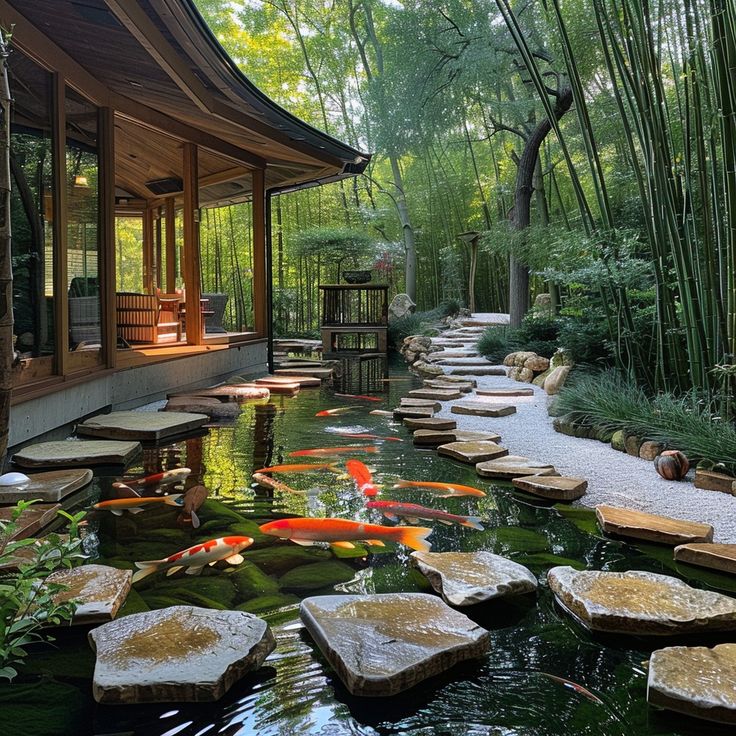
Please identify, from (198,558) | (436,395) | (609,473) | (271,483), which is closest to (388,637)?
(198,558)

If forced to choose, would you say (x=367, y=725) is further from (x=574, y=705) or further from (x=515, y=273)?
(x=515, y=273)

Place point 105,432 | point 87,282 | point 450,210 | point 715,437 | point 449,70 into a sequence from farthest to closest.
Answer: point 450,210
point 449,70
point 87,282
point 105,432
point 715,437

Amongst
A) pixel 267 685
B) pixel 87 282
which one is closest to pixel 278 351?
pixel 87 282

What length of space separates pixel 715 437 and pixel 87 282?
3892 millimetres

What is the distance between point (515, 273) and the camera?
10.1 metres

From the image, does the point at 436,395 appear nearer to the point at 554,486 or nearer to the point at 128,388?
the point at 128,388

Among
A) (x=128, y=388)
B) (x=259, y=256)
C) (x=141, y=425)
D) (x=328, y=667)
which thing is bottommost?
(x=328, y=667)

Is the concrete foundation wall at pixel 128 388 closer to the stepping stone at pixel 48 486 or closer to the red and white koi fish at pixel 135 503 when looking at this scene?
the stepping stone at pixel 48 486

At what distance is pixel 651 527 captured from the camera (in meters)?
2.40

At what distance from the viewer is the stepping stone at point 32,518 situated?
225 centimetres

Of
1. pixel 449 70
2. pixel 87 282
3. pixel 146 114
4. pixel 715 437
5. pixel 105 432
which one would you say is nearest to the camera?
pixel 715 437

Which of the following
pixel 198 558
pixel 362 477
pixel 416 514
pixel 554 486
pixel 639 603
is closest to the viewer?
pixel 639 603

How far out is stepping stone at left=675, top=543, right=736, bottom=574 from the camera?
2131 millimetres

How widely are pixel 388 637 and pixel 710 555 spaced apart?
3.91ft
